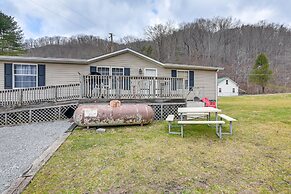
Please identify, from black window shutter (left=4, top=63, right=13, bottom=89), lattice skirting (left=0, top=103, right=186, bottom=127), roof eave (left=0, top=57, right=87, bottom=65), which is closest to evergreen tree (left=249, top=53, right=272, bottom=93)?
lattice skirting (left=0, top=103, right=186, bottom=127)

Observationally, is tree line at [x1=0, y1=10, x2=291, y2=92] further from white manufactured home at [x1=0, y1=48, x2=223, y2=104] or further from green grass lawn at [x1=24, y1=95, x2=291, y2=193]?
green grass lawn at [x1=24, y1=95, x2=291, y2=193]

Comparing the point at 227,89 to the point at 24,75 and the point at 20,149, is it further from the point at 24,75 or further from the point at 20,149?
the point at 20,149

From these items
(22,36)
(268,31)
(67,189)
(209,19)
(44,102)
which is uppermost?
(209,19)

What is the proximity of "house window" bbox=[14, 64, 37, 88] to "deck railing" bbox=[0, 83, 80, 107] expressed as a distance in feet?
2.10

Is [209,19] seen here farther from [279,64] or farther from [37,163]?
[37,163]

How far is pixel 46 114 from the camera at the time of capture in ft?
29.8

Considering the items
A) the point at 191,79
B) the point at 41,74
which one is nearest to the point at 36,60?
the point at 41,74

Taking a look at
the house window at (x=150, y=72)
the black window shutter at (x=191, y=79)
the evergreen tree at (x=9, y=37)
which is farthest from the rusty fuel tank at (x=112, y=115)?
the evergreen tree at (x=9, y=37)

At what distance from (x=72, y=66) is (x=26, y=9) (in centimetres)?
1118

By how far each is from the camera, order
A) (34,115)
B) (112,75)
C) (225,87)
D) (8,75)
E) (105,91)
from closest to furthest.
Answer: (34,115), (105,91), (8,75), (112,75), (225,87)

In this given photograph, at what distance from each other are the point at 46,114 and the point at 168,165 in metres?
7.39

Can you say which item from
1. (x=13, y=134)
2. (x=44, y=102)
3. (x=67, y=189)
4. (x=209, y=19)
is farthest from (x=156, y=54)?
(x=67, y=189)

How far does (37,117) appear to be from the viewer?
29.4 feet

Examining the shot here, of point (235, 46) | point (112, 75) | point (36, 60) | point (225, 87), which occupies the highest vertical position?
point (235, 46)
